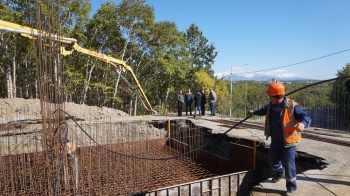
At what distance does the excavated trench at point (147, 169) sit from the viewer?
4.72 m

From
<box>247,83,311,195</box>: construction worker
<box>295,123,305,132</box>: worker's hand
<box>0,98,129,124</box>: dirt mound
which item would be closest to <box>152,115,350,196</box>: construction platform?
<box>247,83,311,195</box>: construction worker

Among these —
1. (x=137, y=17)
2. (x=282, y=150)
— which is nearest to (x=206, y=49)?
(x=137, y=17)

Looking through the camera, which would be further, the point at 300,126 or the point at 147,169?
→ the point at 147,169

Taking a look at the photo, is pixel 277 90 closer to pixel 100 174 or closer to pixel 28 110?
pixel 100 174

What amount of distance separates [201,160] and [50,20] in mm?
6190

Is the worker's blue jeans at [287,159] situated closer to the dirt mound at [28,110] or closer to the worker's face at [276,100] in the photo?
the worker's face at [276,100]

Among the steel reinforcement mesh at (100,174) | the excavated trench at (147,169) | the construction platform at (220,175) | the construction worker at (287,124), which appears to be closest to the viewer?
the construction worker at (287,124)

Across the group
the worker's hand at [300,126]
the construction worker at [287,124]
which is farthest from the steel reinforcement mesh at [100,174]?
the worker's hand at [300,126]

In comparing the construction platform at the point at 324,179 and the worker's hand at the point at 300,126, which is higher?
the worker's hand at the point at 300,126

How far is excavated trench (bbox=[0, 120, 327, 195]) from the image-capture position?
4.72 meters

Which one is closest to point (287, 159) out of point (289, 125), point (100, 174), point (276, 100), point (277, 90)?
point (289, 125)

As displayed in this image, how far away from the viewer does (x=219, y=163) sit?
291 inches

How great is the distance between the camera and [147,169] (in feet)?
20.5

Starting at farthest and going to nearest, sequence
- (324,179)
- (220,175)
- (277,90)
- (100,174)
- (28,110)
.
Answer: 1. (28,110)
2. (220,175)
3. (100,174)
4. (324,179)
5. (277,90)
